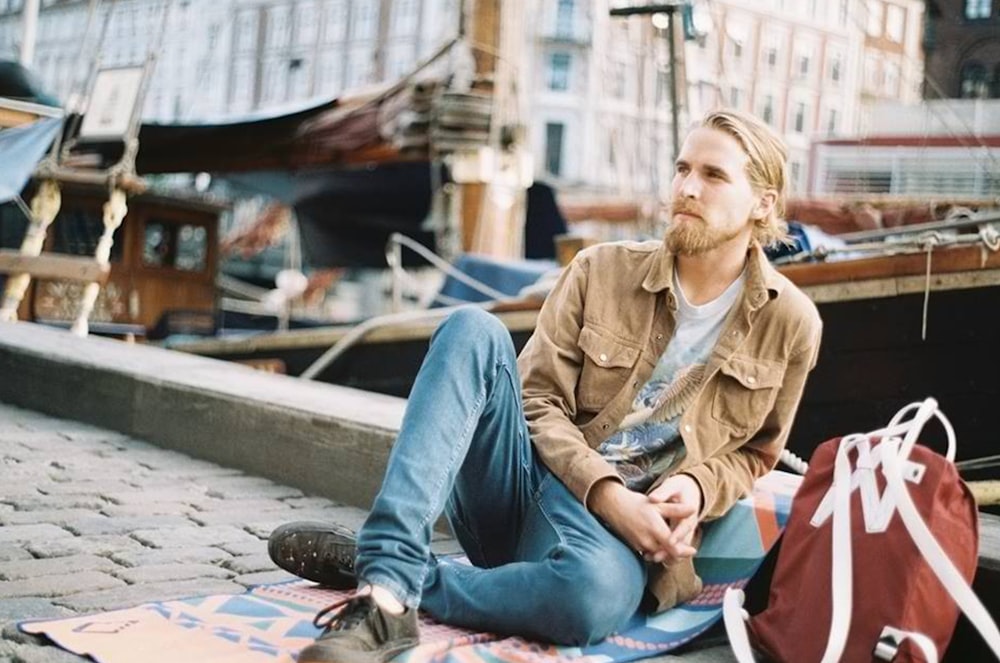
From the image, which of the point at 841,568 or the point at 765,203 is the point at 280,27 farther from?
the point at 841,568

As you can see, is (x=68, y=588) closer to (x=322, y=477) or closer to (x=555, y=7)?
(x=322, y=477)

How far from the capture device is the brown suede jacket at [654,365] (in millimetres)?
2756

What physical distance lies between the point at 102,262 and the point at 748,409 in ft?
24.7

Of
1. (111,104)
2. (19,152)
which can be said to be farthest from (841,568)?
(111,104)

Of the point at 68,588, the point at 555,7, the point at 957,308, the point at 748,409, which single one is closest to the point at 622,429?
the point at 748,409

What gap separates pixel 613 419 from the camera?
282 centimetres

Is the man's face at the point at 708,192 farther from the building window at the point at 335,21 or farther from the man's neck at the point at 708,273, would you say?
the building window at the point at 335,21

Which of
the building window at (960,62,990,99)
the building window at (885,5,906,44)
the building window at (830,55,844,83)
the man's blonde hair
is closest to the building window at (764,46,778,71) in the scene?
the building window at (830,55,844,83)

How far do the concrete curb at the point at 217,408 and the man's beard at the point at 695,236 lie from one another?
1.55 metres

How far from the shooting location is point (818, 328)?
2859 millimetres

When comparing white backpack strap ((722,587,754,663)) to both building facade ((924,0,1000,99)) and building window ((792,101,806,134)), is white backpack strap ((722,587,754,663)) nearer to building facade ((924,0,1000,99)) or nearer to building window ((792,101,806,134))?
building facade ((924,0,1000,99))

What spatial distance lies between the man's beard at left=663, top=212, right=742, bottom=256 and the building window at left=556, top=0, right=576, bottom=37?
178ft

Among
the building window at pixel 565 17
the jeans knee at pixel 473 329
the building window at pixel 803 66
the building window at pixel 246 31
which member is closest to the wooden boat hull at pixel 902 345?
the jeans knee at pixel 473 329

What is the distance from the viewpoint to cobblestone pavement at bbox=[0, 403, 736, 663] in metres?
2.86
